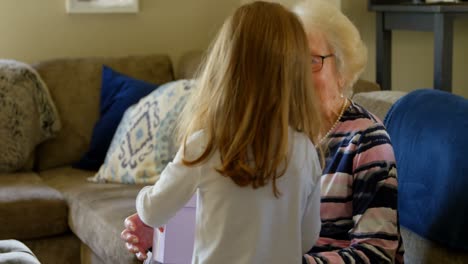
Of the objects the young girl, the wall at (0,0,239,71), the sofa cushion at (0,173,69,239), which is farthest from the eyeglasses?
the wall at (0,0,239,71)

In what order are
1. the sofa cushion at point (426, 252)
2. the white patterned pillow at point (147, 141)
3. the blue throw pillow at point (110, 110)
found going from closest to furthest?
the sofa cushion at point (426, 252)
the white patterned pillow at point (147, 141)
the blue throw pillow at point (110, 110)

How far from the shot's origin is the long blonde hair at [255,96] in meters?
1.36

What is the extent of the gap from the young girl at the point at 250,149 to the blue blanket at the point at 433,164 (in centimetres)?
46

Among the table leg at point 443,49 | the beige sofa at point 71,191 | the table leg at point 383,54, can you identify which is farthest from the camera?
the table leg at point 383,54

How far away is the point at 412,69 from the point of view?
344cm

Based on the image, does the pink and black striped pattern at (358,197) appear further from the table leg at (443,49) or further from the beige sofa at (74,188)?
the table leg at (443,49)

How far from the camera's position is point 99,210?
2613 mm

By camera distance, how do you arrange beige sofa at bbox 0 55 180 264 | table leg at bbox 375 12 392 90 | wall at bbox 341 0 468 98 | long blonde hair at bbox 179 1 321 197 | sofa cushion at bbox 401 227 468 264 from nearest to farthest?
long blonde hair at bbox 179 1 321 197
sofa cushion at bbox 401 227 468 264
beige sofa at bbox 0 55 180 264
table leg at bbox 375 12 392 90
wall at bbox 341 0 468 98

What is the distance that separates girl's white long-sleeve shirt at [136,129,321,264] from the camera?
4.51ft

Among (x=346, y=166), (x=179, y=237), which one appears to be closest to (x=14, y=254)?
(x=179, y=237)

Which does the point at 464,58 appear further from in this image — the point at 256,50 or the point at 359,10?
the point at 256,50

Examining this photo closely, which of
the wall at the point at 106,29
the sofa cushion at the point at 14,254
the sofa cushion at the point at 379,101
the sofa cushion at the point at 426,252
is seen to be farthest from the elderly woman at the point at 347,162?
the wall at the point at 106,29

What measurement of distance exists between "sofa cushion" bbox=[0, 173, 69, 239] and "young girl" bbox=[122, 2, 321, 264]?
1.46m

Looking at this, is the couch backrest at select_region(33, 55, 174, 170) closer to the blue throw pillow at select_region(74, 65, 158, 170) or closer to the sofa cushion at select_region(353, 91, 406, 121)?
the blue throw pillow at select_region(74, 65, 158, 170)
